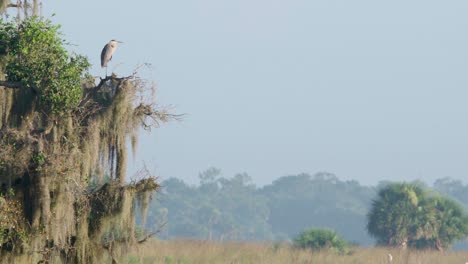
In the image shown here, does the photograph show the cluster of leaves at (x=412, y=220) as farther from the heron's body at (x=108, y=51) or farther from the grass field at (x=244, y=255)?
the heron's body at (x=108, y=51)

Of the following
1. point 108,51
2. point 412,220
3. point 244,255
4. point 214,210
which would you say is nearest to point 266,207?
point 214,210

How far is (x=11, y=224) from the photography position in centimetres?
1655

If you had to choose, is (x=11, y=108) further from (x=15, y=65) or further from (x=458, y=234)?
(x=458, y=234)

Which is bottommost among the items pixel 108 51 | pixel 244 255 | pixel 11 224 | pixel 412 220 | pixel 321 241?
pixel 244 255

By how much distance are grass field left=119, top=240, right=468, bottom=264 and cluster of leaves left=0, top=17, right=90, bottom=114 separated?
37.5 ft

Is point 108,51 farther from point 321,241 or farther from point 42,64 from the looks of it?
point 321,241

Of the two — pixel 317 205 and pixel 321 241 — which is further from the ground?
pixel 317 205

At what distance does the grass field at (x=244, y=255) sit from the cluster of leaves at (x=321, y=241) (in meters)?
1.45

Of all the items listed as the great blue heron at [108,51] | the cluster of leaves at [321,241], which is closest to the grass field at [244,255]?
the cluster of leaves at [321,241]

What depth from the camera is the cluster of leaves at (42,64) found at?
1661 cm

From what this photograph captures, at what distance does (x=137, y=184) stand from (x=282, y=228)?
115 m

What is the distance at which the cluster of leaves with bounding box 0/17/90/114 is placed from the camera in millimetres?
16609

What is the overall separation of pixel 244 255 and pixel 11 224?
16249mm

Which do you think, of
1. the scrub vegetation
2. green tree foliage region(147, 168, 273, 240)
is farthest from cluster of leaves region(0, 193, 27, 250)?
green tree foliage region(147, 168, 273, 240)
